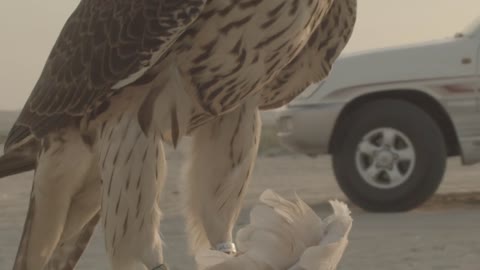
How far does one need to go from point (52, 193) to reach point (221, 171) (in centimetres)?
58

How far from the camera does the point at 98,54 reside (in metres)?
3.89

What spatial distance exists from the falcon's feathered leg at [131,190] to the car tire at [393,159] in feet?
19.4

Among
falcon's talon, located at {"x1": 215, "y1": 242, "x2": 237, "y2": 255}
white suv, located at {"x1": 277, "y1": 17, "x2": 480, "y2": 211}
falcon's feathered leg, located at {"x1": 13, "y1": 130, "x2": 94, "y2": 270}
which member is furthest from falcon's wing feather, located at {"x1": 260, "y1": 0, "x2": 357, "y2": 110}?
white suv, located at {"x1": 277, "y1": 17, "x2": 480, "y2": 211}

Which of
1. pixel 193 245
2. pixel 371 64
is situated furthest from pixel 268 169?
pixel 193 245

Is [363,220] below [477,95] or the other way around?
below

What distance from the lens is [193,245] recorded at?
399 centimetres

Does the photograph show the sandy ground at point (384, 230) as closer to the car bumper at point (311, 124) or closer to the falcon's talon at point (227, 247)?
the falcon's talon at point (227, 247)

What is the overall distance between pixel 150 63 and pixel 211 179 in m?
0.50

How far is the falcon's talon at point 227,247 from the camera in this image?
3779 mm

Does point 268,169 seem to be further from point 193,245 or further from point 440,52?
point 193,245

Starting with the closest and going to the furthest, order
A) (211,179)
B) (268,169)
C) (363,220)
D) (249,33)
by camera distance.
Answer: (249,33) → (211,179) → (363,220) → (268,169)

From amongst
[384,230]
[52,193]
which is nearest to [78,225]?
[52,193]

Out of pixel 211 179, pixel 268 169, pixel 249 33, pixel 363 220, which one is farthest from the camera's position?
pixel 268 169

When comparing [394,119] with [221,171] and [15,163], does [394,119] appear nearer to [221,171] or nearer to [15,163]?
[15,163]
